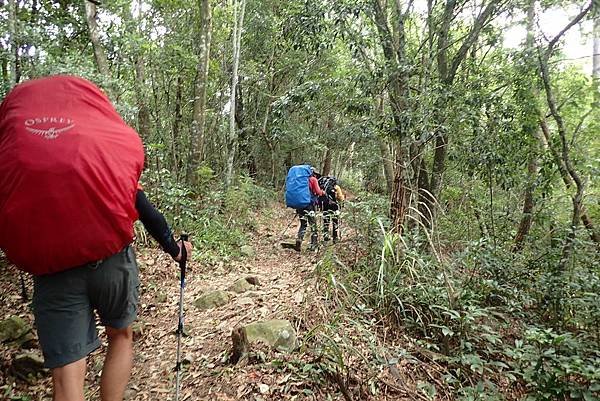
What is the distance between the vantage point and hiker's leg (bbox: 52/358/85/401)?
6.38ft

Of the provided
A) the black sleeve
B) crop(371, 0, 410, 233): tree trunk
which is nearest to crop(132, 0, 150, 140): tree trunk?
crop(371, 0, 410, 233): tree trunk

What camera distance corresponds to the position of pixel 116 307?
2.21 m

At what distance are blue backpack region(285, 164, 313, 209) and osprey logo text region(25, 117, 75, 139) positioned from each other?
628 cm

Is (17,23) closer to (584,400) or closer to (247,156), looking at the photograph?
(584,400)

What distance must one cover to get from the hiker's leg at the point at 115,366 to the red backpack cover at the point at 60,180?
0.63 metres

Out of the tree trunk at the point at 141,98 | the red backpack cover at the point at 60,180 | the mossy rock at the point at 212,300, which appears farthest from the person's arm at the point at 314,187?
the red backpack cover at the point at 60,180

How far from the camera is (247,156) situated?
16828 mm

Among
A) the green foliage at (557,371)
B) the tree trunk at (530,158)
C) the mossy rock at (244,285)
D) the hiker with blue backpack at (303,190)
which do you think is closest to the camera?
the green foliage at (557,371)

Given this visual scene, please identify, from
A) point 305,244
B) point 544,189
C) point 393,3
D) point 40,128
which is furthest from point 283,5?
point 40,128

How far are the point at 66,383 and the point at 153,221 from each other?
96 centimetres

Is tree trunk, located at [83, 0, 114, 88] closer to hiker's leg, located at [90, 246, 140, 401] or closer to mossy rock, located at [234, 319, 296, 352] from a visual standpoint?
mossy rock, located at [234, 319, 296, 352]

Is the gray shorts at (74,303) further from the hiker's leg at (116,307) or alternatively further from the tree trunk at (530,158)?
the tree trunk at (530,158)

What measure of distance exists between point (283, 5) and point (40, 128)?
14049 millimetres

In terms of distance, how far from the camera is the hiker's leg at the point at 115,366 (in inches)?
90.7
